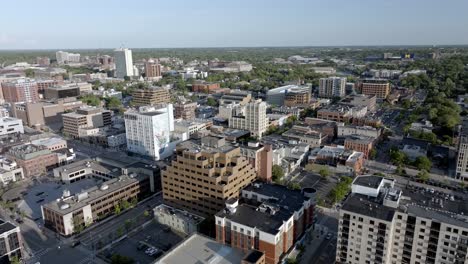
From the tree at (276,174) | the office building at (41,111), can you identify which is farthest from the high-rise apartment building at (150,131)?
the office building at (41,111)

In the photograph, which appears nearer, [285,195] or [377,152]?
[285,195]

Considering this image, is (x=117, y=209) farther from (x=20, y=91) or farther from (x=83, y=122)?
(x=20, y=91)

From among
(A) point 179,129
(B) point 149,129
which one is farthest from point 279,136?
(B) point 149,129

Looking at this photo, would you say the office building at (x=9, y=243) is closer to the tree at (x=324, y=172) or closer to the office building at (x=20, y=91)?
the tree at (x=324, y=172)

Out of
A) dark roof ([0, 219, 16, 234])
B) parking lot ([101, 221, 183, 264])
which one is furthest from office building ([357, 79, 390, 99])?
dark roof ([0, 219, 16, 234])

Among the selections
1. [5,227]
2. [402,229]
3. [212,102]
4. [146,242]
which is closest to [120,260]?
[146,242]

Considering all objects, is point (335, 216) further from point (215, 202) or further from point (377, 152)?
point (377, 152)
